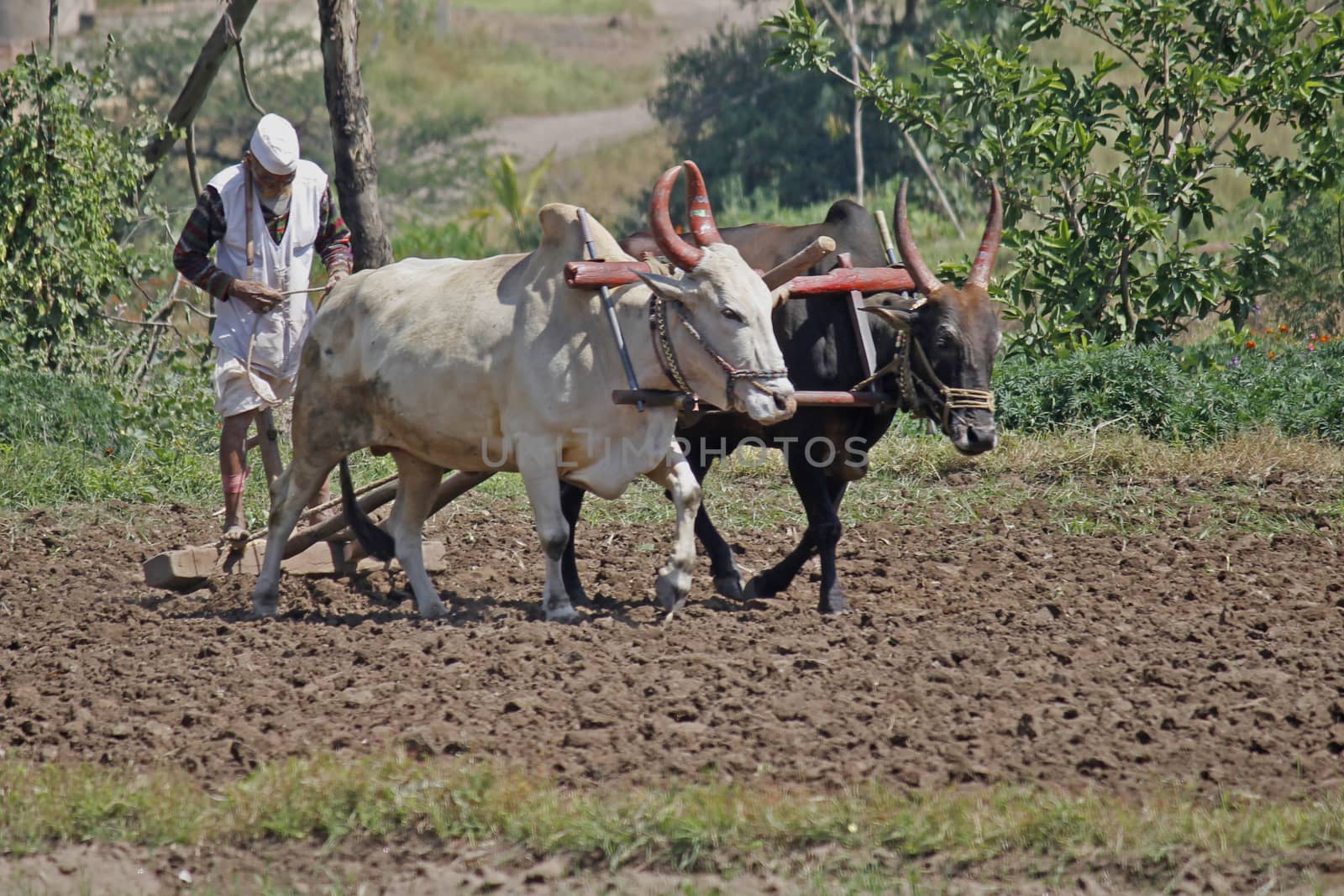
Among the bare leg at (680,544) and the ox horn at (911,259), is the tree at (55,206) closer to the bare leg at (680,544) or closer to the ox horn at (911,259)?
the bare leg at (680,544)

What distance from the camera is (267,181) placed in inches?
261

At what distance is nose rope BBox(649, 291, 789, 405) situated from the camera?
18.4 feet

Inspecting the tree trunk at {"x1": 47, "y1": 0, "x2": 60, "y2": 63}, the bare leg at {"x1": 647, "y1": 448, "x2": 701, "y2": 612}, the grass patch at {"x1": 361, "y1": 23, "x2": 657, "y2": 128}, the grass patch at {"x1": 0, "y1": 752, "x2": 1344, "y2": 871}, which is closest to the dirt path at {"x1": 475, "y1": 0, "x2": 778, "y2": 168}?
the grass patch at {"x1": 361, "y1": 23, "x2": 657, "y2": 128}

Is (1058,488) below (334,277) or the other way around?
below

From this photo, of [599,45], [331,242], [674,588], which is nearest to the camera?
[674,588]

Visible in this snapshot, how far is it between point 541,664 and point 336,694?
2.23ft

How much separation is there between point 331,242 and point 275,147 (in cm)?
63

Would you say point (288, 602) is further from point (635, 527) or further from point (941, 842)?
point (941, 842)

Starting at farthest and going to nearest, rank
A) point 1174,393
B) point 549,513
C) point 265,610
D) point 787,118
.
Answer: point 787,118
point 1174,393
point 265,610
point 549,513

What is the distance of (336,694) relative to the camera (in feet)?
17.2

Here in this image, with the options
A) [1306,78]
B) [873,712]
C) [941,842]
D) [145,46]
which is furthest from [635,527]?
[145,46]

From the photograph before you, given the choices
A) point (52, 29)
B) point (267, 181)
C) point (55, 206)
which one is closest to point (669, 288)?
point (267, 181)

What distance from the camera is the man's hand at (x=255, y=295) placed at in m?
6.58

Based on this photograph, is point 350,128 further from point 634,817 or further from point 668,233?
point 634,817
